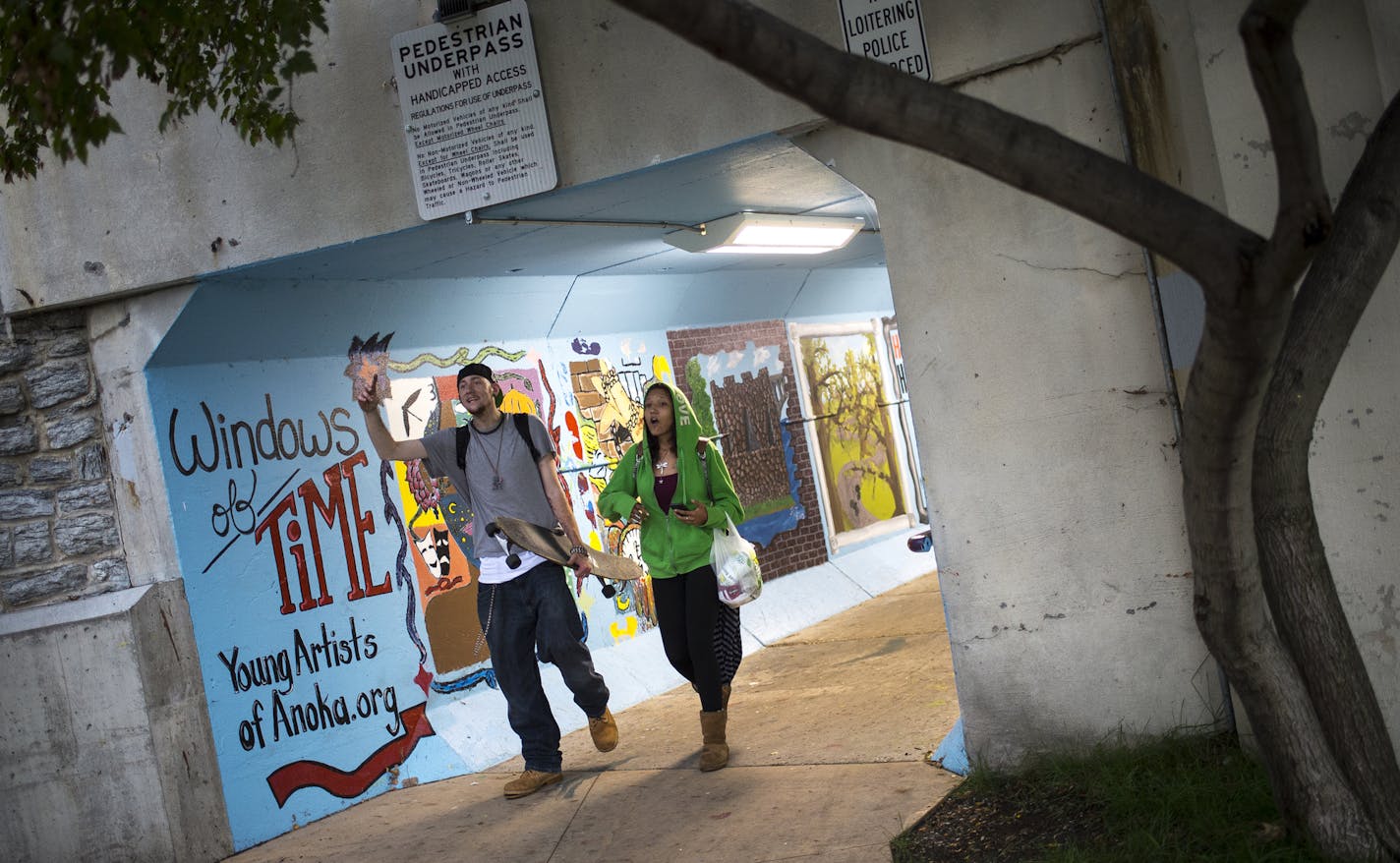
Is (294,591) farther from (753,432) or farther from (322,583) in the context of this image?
(753,432)

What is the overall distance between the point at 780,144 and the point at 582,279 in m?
3.53

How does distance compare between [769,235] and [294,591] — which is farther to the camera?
[769,235]

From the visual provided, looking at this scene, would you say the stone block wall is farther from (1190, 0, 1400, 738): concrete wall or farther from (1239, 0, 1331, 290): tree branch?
(1239, 0, 1331, 290): tree branch

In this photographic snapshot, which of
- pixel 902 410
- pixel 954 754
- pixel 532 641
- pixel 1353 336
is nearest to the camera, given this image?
pixel 1353 336

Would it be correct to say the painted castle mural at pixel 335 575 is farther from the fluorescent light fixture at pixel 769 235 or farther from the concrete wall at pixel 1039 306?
the fluorescent light fixture at pixel 769 235

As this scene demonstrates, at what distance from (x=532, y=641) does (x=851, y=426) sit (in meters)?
7.08

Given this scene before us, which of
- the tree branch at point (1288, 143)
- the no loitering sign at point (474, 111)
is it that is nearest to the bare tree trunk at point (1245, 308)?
the tree branch at point (1288, 143)

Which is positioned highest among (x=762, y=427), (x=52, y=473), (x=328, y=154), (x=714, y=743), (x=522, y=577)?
(x=328, y=154)

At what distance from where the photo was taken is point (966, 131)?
3.22 metres

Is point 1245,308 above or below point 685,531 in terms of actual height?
above

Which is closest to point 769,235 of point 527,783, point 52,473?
point 527,783

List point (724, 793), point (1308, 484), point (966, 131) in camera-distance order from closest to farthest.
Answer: point (966, 131)
point (1308, 484)
point (724, 793)

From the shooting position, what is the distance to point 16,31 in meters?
4.12

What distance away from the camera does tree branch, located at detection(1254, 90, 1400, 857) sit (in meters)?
3.79
